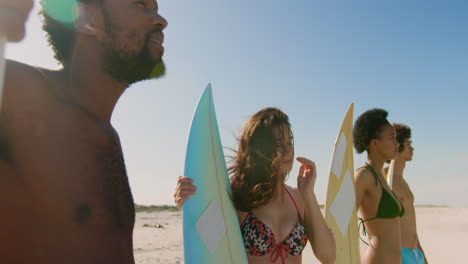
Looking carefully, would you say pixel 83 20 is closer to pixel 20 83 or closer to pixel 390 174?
pixel 20 83

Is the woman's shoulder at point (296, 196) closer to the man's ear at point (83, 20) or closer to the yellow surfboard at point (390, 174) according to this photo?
the man's ear at point (83, 20)

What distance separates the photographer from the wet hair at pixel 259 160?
2.15 meters

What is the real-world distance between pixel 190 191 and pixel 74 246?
1.13m

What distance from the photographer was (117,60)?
133 cm

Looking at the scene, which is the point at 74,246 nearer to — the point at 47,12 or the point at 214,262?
the point at 47,12

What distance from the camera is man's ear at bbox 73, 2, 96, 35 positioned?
1297 millimetres

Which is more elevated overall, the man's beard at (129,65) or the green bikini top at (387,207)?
the man's beard at (129,65)

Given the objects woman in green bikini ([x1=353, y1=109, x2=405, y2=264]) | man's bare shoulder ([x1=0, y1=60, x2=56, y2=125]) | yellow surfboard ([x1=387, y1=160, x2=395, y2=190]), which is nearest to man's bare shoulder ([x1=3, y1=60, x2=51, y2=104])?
man's bare shoulder ([x1=0, y1=60, x2=56, y2=125])

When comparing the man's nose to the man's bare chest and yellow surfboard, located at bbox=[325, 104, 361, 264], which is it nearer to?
the man's bare chest

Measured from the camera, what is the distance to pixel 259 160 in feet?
7.14

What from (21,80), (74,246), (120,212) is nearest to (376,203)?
(120,212)

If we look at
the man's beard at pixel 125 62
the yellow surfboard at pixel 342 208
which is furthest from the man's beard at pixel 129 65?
the yellow surfboard at pixel 342 208

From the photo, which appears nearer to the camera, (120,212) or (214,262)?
(120,212)

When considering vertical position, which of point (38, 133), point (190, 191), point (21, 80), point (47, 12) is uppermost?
point (47, 12)
